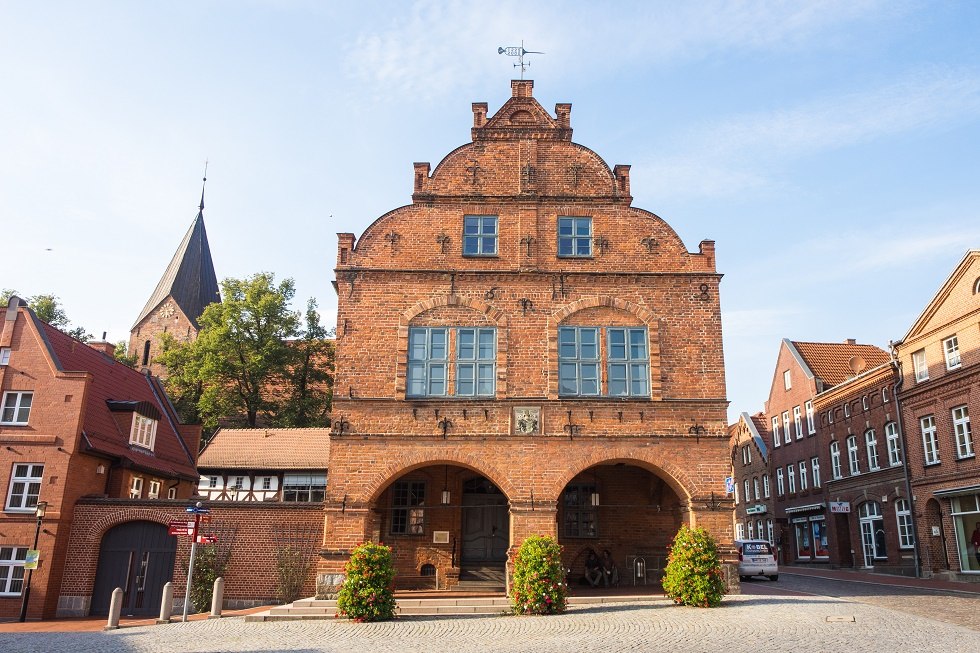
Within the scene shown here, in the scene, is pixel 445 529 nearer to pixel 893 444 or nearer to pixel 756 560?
pixel 756 560

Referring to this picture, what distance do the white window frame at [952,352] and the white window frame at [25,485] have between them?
2890 centimetres

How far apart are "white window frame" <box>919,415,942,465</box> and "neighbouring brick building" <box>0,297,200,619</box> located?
27.0m

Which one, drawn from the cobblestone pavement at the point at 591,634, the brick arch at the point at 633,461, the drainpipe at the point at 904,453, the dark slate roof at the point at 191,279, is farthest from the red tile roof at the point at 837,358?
the dark slate roof at the point at 191,279

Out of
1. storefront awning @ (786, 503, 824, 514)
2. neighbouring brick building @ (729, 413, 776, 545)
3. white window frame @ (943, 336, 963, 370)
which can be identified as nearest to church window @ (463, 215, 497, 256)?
white window frame @ (943, 336, 963, 370)

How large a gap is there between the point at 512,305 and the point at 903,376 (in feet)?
57.9

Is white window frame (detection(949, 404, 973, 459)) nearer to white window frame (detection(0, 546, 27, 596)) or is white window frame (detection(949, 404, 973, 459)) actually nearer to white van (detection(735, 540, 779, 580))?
white van (detection(735, 540, 779, 580))

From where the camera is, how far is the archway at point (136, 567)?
19.5 metres

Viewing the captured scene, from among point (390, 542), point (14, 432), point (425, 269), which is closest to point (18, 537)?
point (14, 432)

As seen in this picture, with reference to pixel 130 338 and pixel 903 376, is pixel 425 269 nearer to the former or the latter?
pixel 903 376

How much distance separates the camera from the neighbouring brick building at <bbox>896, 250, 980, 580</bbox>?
953 inches

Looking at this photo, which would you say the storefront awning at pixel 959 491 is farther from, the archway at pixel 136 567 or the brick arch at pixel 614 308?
the archway at pixel 136 567

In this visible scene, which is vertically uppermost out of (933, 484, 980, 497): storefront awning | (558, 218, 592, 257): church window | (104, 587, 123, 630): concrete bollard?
(558, 218, 592, 257): church window

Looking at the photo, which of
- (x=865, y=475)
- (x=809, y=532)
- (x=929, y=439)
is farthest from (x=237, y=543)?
(x=809, y=532)

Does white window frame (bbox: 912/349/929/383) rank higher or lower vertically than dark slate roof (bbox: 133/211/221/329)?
lower
